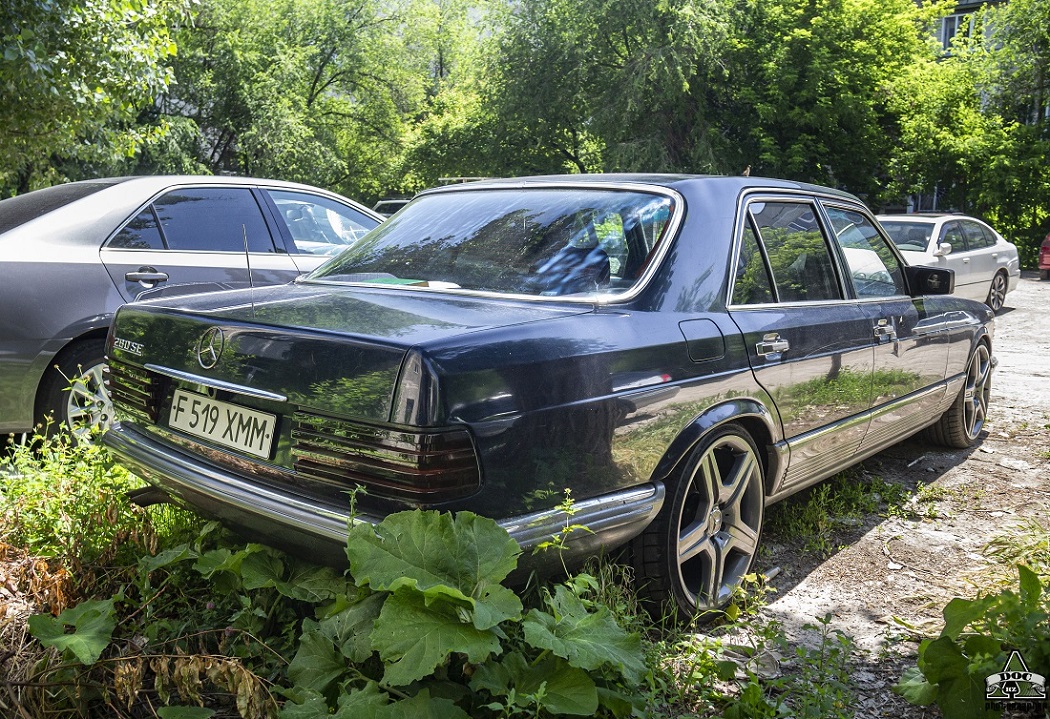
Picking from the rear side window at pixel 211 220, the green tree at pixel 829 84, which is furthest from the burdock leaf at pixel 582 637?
the green tree at pixel 829 84

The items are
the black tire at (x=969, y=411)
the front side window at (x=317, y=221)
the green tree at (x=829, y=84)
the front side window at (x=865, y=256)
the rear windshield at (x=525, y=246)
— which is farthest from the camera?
the green tree at (x=829, y=84)

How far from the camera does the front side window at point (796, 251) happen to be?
381cm

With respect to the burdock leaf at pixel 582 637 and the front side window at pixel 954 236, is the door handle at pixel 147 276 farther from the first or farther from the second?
the front side window at pixel 954 236

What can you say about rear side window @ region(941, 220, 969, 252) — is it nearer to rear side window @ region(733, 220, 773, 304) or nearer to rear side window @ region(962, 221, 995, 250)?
rear side window @ region(962, 221, 995, 250)

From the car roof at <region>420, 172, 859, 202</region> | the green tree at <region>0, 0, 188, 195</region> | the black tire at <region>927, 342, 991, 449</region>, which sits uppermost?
the green tree at <region>0, 0, 188, 195</region>

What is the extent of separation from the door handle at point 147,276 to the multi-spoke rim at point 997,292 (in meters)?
13.4

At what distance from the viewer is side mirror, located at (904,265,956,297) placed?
5027mm

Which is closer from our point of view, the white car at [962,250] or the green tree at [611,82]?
the white car at [962,250]

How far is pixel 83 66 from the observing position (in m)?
8.22

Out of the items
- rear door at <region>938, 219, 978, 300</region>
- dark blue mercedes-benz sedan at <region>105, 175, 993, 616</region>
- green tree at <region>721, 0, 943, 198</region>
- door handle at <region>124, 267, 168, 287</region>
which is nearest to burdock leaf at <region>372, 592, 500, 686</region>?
dark blue mercedes-benz sedan at <region>105, 175, 993, 616</region>

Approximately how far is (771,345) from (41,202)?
4.20 metres

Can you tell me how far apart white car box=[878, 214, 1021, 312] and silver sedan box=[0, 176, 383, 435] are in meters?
9.08

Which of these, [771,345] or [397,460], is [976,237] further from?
[397,460]

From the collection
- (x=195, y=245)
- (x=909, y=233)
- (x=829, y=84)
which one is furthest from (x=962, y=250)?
(x=829, y=84)
